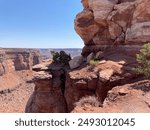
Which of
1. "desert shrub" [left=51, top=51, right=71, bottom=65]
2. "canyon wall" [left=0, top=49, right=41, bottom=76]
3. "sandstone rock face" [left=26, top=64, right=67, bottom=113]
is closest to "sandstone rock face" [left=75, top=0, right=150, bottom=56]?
"desert shrub" [left=51, top=51, right=71, bottom=65]

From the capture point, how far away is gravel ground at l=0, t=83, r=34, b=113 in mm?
33531

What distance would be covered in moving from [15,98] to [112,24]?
2490 centimetres

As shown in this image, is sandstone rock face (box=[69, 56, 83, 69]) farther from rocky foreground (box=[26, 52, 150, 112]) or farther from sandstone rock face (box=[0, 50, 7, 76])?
sandstone rock face (box=[0, 50, 7, 76])

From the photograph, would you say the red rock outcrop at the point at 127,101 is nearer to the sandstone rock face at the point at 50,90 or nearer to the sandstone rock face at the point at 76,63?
the sandstone rock face at the point at 76,63

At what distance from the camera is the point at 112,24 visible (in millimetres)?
19688

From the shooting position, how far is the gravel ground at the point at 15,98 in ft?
110

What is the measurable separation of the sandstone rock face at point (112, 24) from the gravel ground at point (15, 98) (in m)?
14.5

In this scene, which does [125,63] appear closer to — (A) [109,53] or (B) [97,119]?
(A) [109,53]

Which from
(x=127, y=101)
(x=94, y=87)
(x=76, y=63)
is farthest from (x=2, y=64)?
(x=127, y=101)

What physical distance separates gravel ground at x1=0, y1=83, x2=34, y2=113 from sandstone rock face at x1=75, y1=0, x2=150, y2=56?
1452 cm

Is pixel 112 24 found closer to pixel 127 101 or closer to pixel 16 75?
pixel 127 101

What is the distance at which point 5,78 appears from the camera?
191 feet

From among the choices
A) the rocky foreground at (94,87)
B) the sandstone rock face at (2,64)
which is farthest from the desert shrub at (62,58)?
the sandstone rock face at (2,64)

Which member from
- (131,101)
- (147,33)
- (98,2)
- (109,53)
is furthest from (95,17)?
(131,101)
